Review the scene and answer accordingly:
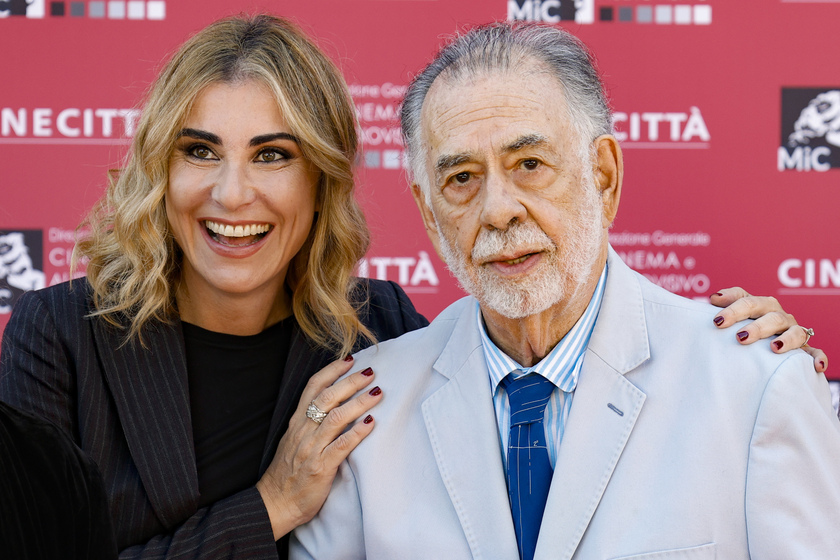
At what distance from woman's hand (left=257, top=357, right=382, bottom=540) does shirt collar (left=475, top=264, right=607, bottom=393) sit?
295 mm

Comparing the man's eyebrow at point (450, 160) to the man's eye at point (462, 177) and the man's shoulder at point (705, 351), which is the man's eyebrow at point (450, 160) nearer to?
the man's eye at point (462, 177)

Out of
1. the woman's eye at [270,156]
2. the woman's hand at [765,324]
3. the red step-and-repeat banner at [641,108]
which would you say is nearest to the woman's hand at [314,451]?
the woman's eye at [270,156]

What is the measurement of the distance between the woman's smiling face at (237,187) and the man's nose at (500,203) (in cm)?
64

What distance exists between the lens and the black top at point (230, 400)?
2188mm

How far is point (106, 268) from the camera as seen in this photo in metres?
2.34

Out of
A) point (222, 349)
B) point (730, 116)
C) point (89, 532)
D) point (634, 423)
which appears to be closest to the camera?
point (89, 532)

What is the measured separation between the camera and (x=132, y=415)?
2.11m

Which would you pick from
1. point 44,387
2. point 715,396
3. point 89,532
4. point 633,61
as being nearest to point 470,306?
point 715,396

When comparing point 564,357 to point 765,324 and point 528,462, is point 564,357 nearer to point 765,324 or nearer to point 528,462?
point 528,462

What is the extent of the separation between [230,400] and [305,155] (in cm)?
71

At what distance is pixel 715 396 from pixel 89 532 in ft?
3.99

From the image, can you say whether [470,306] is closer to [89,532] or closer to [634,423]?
[634,423]

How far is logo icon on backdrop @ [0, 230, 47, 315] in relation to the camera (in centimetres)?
314

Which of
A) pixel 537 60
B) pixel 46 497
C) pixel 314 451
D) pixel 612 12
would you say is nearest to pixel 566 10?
pixel 612 12
